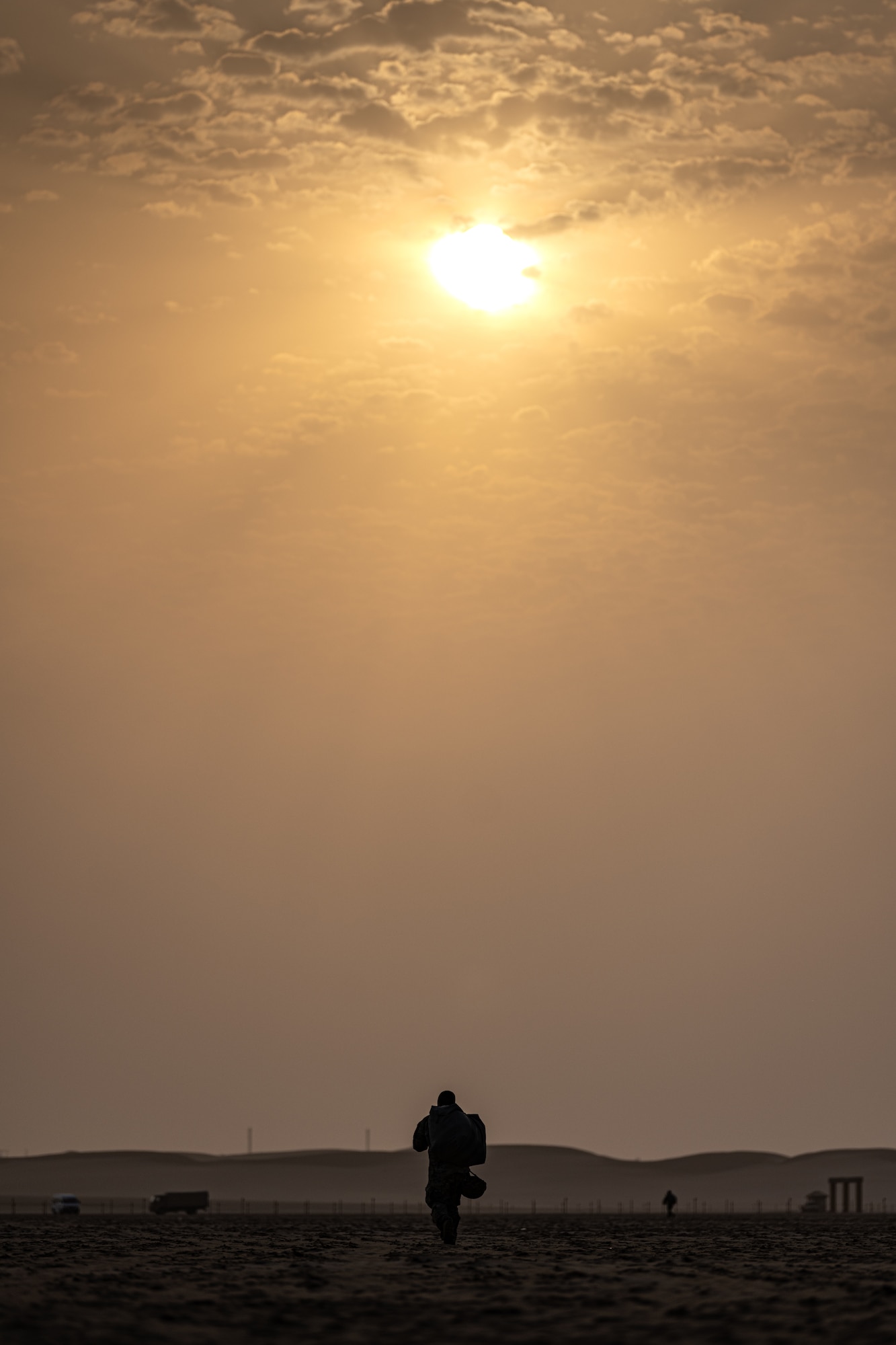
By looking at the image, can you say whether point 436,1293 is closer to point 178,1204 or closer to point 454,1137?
point 454,1137

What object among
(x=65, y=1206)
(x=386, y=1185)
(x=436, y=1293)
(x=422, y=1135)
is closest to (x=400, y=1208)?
(x=65, y=1206)

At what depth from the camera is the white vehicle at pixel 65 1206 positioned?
3300 inches

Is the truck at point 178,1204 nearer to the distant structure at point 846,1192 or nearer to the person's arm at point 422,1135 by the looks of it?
the distant structure at point 846,1192

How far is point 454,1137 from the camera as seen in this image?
2545 cm

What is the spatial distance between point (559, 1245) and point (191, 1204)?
69.9 meters

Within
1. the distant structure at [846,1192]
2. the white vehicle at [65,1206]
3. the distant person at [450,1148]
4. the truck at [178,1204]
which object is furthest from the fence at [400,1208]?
the distant person at [450,1148]

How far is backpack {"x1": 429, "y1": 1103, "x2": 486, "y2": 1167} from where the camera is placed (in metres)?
25.4

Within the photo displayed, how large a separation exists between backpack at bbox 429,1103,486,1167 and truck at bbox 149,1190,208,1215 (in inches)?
2668

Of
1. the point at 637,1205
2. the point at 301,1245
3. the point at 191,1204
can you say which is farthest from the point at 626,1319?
the point at 637,1205

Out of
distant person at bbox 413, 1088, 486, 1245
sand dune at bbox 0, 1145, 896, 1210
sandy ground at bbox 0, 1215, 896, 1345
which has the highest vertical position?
distant person at bbox 413, 1088, 486, 1245

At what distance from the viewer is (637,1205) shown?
147m

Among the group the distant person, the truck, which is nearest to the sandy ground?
the distant person

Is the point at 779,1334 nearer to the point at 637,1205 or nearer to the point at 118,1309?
the point at 118,1309

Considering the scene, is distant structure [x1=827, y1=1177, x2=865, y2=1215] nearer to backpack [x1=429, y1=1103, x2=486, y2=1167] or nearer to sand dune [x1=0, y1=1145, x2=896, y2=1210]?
sand dune [x1=0, y1=1145, x2=896, y2=1210]
